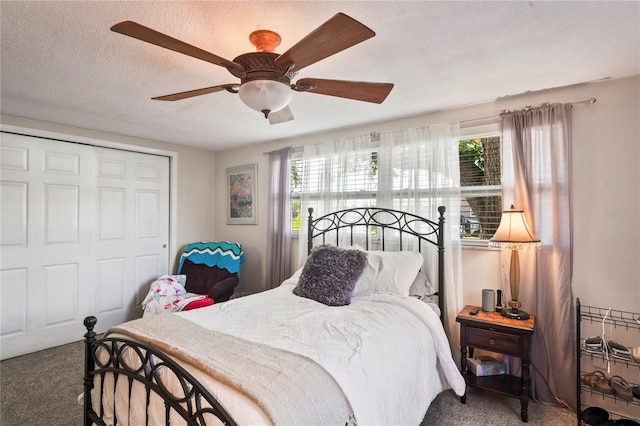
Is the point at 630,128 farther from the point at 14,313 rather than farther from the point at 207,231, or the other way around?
the point at 14,313

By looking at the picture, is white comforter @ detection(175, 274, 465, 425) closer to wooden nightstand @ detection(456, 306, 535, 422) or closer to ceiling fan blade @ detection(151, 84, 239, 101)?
wooden nightstand @ detection(456, 306, 535, 422)

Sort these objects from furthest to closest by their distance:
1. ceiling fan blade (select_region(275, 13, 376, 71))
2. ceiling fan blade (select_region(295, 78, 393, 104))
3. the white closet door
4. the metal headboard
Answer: the white closet door < the metal headboard < ceiling fan blade (select_region(295, 78, 393, 104)) < ceiling fan blade (select_region(275, 13, 376, 71))

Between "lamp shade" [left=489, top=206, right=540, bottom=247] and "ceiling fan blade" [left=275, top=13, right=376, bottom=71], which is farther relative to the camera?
"lamp shade" [left=489, top=206, right=540, bottom=247]

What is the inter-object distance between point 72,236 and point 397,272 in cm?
347

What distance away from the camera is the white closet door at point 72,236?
3.24 m

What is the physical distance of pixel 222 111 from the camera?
303cm

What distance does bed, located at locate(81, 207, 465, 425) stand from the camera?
1235 millimetres

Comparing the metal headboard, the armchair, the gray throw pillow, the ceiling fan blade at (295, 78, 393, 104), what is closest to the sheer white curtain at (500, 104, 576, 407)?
the metal headboard

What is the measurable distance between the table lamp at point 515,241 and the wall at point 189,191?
3823mm

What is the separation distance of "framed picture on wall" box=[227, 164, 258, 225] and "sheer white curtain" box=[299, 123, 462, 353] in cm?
93

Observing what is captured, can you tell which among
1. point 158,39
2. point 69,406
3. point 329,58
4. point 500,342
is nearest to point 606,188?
point 500,342

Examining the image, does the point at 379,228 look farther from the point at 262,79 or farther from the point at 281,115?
the point at 262,79

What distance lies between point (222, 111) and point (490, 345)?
9.46ft

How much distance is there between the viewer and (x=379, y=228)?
3.28m
